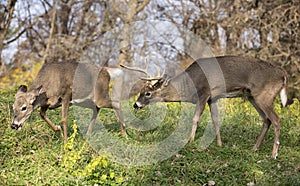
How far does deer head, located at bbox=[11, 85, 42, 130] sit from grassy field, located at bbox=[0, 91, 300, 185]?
333mm

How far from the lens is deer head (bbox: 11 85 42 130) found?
20.5 feet

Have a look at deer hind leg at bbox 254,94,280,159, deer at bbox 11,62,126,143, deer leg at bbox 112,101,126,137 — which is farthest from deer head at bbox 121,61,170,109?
deer hind leg at bbox 254,94,280,159

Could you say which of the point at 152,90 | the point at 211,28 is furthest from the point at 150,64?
the point at 152,90

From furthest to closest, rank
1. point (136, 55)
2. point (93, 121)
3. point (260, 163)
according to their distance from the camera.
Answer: point (136, 55) → point (93, 121) → point (260, 163)

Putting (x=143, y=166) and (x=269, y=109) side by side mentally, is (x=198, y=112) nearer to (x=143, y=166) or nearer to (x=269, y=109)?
(x=269, y=109)

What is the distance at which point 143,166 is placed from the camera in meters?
5.89

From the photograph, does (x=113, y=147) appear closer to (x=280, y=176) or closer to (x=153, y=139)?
(x=153, y=139)

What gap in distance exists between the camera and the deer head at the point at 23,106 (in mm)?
6242

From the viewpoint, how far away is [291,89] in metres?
14.1

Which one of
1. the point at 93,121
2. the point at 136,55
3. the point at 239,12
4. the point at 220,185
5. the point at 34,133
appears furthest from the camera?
the point at 136,55

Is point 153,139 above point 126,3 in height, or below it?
below

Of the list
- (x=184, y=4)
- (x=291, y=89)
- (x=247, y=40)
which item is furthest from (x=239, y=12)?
(x=291, y=89)

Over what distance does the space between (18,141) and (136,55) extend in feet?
30.0

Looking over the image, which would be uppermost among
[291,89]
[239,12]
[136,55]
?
[239,12]
